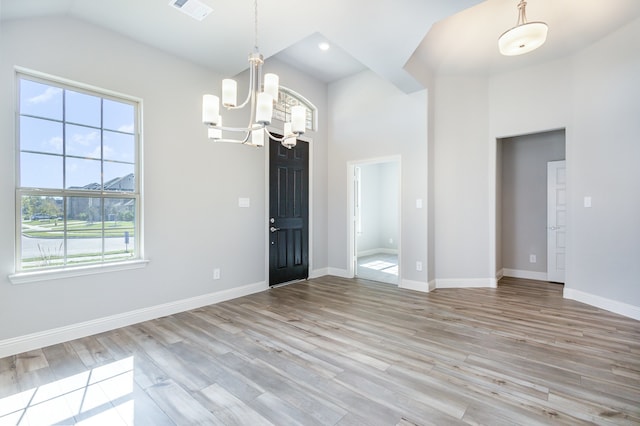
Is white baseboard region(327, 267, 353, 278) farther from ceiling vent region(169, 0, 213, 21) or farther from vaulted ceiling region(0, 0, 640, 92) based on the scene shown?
ceiling vent region(169, 0, 213, 21)

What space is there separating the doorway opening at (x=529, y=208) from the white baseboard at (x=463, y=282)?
537 mm

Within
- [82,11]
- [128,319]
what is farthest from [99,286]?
[82,11]

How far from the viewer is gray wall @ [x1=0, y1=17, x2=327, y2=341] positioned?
2.54 m

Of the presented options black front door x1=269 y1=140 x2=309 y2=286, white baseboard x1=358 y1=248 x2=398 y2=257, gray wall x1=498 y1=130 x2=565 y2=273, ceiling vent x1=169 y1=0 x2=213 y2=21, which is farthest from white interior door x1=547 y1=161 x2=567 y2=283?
ceiling vent x1=169 y1=0 x2=213 y2=21

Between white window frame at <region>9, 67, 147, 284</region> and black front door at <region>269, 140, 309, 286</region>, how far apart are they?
5.95ft

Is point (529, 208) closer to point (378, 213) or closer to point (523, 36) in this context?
point (523, 36)

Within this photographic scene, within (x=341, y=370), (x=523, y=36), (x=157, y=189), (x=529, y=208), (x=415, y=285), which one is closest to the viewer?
(x=341, y=370)

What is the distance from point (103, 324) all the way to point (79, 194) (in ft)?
4.33

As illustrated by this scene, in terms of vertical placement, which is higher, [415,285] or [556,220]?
[556,220]

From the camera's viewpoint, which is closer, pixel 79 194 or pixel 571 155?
pixel 79 194

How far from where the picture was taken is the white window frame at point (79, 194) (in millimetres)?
2574

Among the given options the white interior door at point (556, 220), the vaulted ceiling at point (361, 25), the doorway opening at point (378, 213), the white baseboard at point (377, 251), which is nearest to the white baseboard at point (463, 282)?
the white interior door at point (556, 220)

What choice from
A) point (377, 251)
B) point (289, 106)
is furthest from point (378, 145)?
point (377, 251)

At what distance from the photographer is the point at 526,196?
5293 mm
